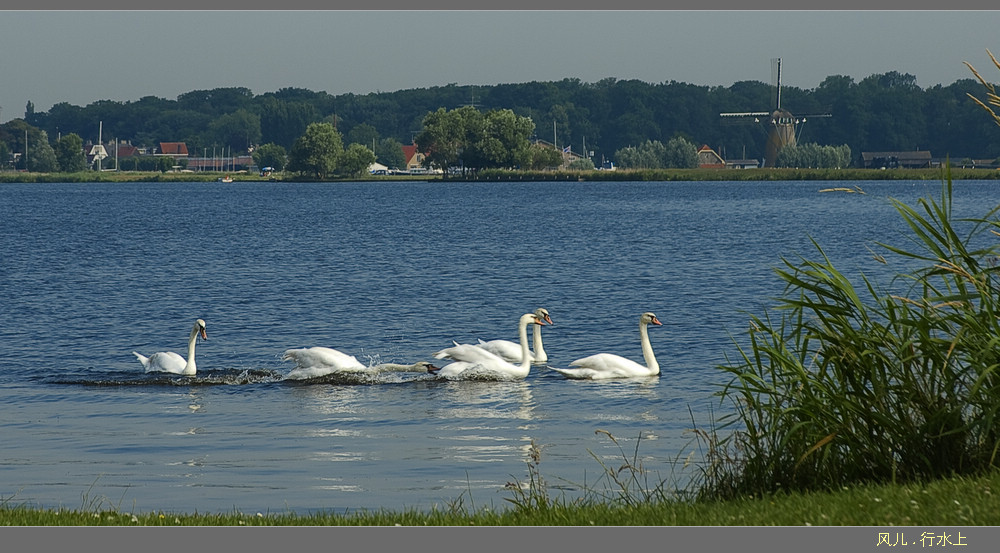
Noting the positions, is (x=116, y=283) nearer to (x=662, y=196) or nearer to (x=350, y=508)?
(x=350, y=508)

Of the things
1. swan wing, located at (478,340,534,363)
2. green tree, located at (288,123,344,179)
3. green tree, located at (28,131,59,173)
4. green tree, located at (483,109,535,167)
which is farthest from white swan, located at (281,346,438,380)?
green tree, located at (28,131,59,173)

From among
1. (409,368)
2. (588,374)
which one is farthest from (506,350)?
(409,368)

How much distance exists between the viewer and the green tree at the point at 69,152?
192 metres

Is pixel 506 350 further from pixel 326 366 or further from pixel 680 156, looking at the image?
pixel 680 156

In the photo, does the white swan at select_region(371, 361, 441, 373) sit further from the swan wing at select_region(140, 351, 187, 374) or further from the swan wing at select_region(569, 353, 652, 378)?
the swan wing at select_region(140, 351, 187, 374)

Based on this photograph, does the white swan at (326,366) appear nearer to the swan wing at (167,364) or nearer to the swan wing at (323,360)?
the swan wing at (323,360)

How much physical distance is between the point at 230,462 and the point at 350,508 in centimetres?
267

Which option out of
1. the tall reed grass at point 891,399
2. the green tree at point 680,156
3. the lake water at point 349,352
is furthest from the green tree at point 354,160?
the tall reed grass at point 891,399

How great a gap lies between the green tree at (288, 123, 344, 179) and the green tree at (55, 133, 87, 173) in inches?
1795

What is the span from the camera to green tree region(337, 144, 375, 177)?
166m

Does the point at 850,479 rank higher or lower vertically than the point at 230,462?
higher

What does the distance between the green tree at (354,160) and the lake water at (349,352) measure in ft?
337

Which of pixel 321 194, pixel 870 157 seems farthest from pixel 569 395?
pixel 870 157

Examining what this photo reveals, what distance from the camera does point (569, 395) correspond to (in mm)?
17109
